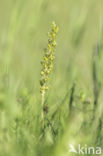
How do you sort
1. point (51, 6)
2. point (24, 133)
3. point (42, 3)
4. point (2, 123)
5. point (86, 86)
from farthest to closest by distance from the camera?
point (86, 86) → point (51, 6) → point (42, 3) → point (2, 123) → point (24, 133)

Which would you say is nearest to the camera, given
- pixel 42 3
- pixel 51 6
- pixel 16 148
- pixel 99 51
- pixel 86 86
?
pixel 16 148

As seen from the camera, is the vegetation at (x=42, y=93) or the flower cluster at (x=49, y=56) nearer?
the vegetation at (x=42, y=93)

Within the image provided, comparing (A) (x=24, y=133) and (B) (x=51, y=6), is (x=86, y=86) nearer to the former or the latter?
(B) (x=51, y=6)

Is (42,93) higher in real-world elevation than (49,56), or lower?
lower

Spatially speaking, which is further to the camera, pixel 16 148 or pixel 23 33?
pixel 23 33

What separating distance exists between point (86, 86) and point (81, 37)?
2.99 ft

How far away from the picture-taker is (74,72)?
2.39m

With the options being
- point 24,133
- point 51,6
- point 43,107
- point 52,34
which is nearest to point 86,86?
point 51,6

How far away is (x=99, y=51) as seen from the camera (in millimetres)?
2170

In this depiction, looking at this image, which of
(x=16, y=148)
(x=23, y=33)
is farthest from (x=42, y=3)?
(x=16, y=148)

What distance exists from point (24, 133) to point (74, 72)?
62cm

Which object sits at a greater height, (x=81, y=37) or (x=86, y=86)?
(x=81, y=37)

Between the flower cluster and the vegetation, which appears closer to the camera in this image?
the vegetation

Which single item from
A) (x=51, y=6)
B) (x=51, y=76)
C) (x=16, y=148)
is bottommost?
(x=16, y=148)
